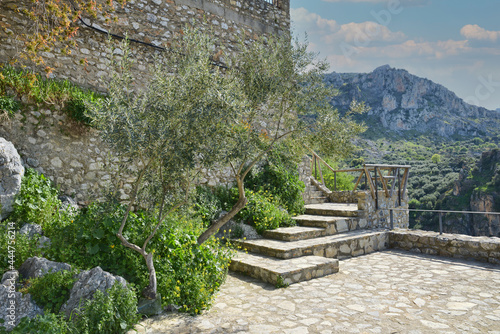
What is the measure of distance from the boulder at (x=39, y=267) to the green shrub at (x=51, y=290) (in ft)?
0.46

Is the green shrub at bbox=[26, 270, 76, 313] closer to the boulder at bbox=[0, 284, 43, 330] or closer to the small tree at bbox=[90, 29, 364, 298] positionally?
the boulder at bbox=[0, 284, 43, 330]

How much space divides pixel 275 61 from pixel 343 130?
1.58m

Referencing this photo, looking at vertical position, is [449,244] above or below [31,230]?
below

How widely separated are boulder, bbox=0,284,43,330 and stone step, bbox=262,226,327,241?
16.0 feet

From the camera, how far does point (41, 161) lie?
602cm

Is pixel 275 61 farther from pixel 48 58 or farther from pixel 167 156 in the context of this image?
pixel 48 58

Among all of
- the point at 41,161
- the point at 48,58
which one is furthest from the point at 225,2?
the point at 41,161

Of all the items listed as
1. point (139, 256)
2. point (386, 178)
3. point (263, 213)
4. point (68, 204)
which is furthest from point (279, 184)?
point (139, 256)

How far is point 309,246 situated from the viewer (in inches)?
263

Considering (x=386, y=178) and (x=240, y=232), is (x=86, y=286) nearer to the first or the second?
(x=240, y=232)

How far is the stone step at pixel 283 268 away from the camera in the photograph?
5.33 m

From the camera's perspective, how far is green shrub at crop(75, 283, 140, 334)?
3219 mm

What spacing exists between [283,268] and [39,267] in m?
3.54

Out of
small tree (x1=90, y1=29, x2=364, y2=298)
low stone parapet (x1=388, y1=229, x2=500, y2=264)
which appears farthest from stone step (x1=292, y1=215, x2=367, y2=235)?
small tree (x1=90, y1=29, x2=364, y2=298)
